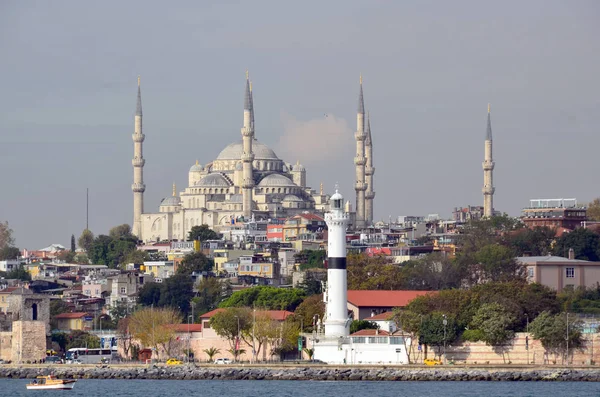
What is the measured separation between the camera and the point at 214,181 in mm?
122750

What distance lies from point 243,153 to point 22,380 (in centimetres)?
6001

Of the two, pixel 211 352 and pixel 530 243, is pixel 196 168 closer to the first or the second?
pixel 530 243

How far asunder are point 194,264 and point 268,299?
25472mm

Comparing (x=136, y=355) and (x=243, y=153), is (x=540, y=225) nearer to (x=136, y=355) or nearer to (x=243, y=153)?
(x=243, y=153)

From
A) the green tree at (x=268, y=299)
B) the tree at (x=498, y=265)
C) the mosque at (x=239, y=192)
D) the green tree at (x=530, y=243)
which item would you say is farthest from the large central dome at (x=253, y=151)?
the green tree at (x=268, y=299)

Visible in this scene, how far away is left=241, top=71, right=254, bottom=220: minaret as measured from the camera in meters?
114

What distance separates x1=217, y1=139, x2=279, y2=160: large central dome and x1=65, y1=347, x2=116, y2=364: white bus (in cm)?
6168

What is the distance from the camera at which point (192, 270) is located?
304ft

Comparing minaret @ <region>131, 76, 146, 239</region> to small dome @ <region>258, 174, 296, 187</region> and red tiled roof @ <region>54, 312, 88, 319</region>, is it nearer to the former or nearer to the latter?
small dome @ <region>258, 174, 296, 187</region>

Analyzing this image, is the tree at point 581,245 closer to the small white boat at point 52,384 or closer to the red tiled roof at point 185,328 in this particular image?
the red tiled roof at point 185,328

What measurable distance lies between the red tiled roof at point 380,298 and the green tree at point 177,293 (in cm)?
1564

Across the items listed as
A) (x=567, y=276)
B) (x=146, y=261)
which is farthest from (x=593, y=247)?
(x=146, y=261)

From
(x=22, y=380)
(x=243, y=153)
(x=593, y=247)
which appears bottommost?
(x=22, y=380)

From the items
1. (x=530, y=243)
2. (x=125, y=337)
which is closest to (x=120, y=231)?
(x=530, y=243)
